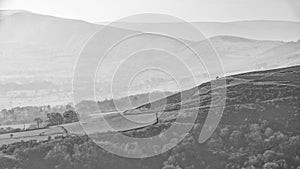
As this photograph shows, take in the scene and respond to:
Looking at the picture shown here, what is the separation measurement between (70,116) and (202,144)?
205 centimetres

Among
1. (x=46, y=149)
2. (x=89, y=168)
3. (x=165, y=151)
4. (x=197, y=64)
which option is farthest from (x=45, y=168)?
(x=197, y=64)

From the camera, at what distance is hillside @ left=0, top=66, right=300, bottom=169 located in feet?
18.5

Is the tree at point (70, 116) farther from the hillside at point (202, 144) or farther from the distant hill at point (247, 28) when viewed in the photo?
the distant hill at point (247, 28)

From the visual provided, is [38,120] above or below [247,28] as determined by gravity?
below

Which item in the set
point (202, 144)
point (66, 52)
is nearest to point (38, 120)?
point (66, 52)

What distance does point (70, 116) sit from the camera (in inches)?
229

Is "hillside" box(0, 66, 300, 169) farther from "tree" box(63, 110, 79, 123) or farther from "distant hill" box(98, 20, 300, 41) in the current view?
"distant hill" box(98, 20, 300, 41)

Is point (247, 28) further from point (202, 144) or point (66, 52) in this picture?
point (66, 52)

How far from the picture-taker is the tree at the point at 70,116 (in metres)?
5.81

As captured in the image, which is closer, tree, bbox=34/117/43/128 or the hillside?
the hillside

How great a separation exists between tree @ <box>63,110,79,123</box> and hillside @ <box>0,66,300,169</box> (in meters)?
0.26

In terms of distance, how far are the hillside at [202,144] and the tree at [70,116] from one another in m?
0.26

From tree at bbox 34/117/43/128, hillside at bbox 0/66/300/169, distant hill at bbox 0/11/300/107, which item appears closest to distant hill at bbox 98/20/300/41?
distant hill at bbox 0/11/300/107

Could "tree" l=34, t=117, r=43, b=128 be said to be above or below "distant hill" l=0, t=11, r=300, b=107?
below
